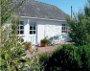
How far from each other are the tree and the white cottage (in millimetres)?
6359

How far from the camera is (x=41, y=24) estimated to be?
91.7 ft

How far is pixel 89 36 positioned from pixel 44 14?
1493 cm

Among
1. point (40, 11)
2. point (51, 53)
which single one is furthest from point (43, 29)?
point (51, 53)

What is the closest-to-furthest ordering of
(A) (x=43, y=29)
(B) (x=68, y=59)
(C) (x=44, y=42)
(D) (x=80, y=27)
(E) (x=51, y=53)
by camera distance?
(B) (x=68, y=59)
(E) (x=51, y=53)
(D) (x=80, y=27)
(C) (x=44, y=42)
(A) (x=43, y=29)

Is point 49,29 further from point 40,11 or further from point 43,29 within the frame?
point 40,11

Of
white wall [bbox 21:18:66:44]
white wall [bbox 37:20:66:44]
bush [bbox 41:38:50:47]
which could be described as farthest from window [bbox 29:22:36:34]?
bush [bbox 41:38:50:47]

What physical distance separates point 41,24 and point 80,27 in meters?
10.5

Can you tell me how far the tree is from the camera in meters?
17.0

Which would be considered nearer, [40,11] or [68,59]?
[68,59]

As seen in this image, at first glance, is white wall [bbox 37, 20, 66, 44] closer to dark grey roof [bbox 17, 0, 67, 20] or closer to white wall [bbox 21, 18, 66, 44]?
white wall [bbox 21, 18, 66, 44]

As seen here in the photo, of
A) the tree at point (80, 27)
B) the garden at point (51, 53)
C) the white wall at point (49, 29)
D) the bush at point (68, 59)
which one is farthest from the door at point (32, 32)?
the bush at point (68, 59)

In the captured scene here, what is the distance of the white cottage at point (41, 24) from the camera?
2561cm

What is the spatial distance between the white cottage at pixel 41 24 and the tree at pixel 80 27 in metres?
6.36

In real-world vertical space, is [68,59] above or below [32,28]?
below
